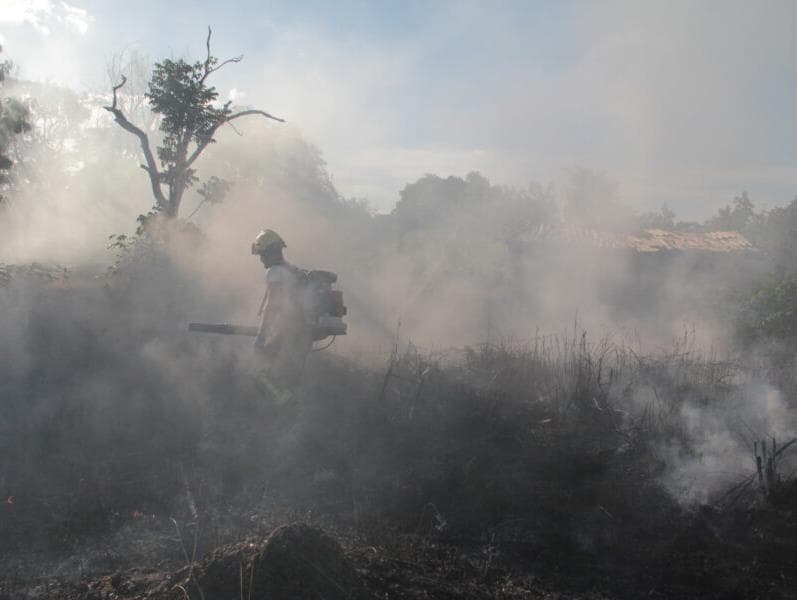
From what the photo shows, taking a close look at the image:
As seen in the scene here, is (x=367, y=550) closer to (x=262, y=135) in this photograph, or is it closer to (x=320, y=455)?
(x=320, y=455)

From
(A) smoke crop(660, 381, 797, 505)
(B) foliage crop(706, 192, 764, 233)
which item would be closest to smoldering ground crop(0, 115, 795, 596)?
(A) smoke crop(660, 381, 797, 505)

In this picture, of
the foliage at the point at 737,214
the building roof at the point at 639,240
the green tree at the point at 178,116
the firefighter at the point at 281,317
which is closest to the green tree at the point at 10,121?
the green tree at the point at 178,116

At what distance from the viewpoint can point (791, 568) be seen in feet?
16.1

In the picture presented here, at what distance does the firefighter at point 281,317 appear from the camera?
6.86 metres

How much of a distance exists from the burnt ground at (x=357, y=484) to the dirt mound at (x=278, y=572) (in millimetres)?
13

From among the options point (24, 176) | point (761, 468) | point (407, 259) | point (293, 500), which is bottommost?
point (293, 500)

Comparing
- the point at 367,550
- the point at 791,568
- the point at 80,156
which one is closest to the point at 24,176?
the point at 80,156

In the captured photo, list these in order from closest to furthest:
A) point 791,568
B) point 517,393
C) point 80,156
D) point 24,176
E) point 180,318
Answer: point 791,568 < point 517,393 < point 180,318 < point 24,176 < point 80,156

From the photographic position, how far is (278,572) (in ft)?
12.9

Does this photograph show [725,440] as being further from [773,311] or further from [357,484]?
[773,311]

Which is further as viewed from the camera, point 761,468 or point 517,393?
point 517,393

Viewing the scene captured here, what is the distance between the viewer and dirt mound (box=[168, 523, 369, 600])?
3.90 metres

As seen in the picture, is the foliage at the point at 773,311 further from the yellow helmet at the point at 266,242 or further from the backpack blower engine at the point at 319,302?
the yellow helmet at the point at 266,242

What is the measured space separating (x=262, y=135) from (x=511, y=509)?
70.3ft
